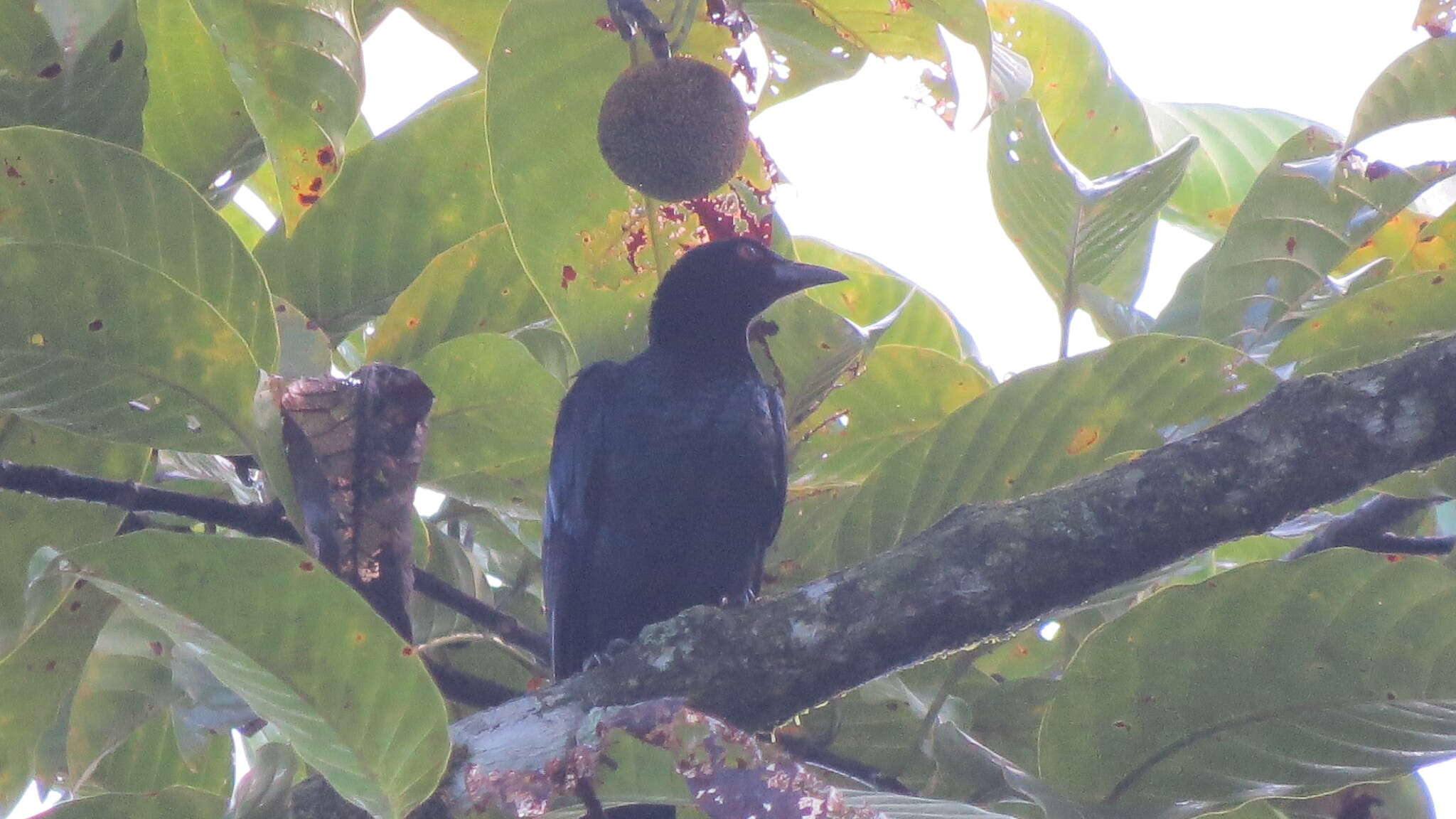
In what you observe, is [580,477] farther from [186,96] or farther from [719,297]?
[186,96]

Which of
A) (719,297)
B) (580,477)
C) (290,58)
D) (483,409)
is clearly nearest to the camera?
(290,58)

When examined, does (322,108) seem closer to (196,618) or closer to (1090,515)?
(196,618)

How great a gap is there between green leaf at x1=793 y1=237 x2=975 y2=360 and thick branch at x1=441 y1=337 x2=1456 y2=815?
3.56ft

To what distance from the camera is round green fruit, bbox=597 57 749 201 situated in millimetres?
2156

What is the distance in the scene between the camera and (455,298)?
8.87 ft

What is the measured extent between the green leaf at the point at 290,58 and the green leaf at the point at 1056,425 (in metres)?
1.18

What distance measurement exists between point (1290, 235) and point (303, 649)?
200 centimetres

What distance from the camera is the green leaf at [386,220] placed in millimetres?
2656

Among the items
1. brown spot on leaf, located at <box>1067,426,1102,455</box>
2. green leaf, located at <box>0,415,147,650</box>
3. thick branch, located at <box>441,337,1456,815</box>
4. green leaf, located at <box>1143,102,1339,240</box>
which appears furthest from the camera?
green leaf, located at <box>1143,102,1339,240</box>

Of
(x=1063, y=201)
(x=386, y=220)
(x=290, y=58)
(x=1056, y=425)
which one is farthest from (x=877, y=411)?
(x=290, y=58)

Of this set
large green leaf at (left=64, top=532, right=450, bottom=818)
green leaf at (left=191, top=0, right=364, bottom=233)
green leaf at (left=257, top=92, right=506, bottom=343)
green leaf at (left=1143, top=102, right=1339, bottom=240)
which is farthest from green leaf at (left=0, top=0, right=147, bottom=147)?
green leaf at (left=1143, top=102, right=1339, bottom=240)

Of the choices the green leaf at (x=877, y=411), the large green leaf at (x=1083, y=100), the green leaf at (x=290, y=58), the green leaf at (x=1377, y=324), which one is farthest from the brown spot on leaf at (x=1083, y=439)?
the green leaf at (x=290, y=58)

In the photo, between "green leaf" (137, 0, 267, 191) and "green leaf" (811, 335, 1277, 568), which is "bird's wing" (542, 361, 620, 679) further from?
"green leaf" (811, 335, 1277, 568)

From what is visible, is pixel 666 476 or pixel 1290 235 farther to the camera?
pixel 666 476
